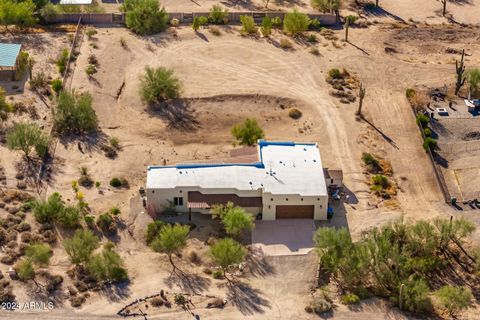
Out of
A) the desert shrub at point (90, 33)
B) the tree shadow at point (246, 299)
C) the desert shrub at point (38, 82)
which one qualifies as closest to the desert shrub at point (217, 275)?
the tree shadow at point (246, 299)

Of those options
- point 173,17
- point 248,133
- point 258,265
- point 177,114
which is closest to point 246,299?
point 258,265

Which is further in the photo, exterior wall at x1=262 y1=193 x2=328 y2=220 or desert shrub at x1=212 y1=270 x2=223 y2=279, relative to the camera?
exterior wall at x1=262 y1=193 x2=328 y2=220

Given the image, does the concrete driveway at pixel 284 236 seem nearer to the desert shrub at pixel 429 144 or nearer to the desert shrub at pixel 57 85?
the desert shrub at pixel 429 144

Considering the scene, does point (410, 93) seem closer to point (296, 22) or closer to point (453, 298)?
point (296, 22)

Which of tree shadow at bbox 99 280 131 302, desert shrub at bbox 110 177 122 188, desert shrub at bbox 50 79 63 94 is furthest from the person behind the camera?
desert shrub at bbox 50 79 63 94

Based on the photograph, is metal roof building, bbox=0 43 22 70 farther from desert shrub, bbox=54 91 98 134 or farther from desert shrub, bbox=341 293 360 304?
desert shrub, bbox=341 293 360 304

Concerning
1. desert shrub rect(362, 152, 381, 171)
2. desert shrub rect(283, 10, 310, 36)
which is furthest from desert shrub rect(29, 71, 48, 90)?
desert shrub rect(362, 152, 381, 171)
